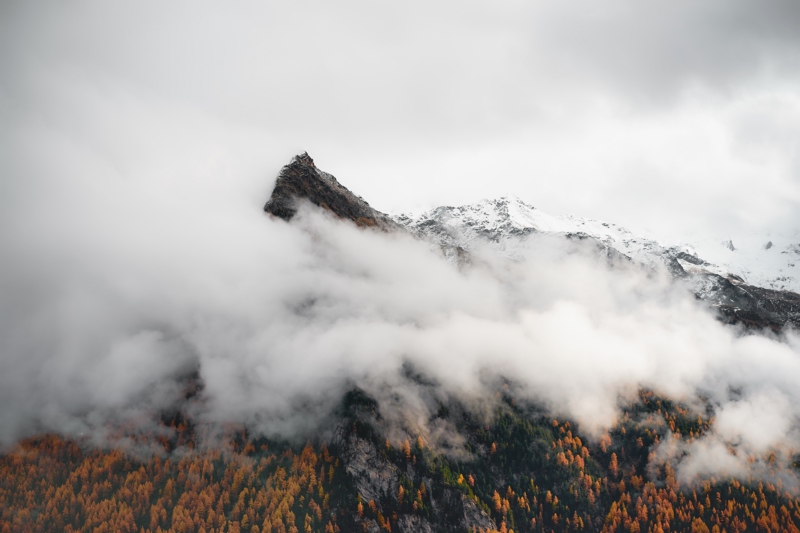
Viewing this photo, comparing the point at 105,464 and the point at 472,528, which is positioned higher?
the point at 472,528

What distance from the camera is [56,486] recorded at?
17888 cm

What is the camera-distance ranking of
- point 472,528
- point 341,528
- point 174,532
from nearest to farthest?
1. point 174,532
2. point 341,528
3. point 472,528

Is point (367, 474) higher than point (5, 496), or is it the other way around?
point (367, 474)

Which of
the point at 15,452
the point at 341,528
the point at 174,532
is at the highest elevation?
the point at 341,528

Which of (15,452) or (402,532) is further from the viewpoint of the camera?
(15,452)

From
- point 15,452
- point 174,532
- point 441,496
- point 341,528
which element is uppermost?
point 441,496

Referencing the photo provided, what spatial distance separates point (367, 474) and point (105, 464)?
123 m

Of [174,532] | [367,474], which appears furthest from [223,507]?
[367,474]

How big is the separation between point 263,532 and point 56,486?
94125 millimetres

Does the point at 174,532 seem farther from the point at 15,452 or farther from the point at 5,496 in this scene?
the point at 15,452

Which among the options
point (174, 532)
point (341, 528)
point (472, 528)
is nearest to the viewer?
point (174, 532)

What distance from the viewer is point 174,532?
16275 centimetres

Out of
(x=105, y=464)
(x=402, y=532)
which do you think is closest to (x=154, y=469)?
(x=105, y=464)

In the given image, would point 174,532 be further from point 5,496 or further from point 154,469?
point 5,496
